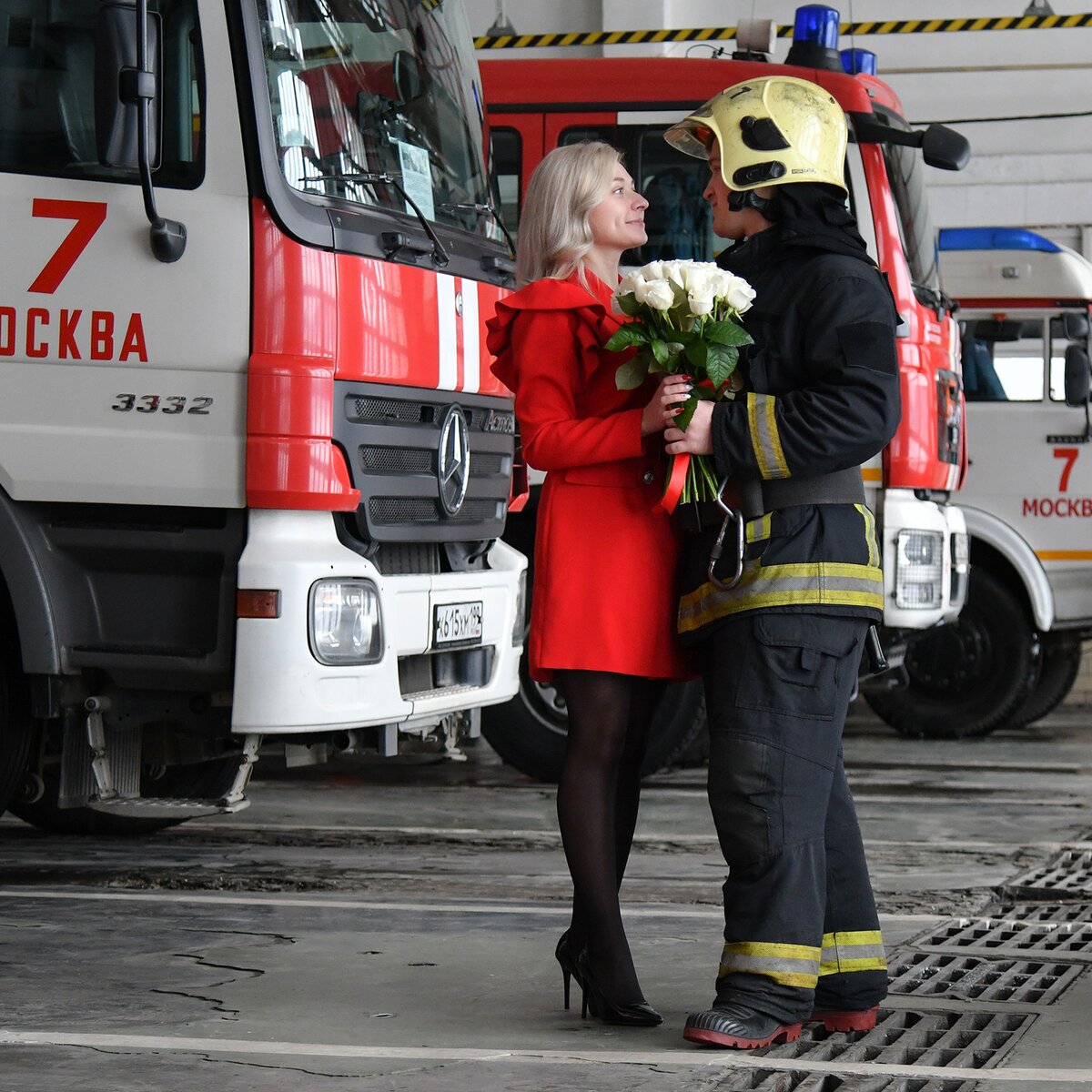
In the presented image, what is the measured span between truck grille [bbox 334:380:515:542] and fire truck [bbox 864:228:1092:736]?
16.7 ft

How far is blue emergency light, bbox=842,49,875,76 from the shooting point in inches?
355

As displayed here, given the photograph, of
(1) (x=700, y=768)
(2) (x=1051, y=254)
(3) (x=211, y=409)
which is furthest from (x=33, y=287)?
(2) (x=1051, y=254)

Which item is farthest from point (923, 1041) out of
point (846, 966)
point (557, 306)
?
point (557, 306)

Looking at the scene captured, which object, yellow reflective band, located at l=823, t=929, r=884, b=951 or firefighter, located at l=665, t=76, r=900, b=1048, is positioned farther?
yellow reflective band, located at l=823, t=929, r=884, b=951

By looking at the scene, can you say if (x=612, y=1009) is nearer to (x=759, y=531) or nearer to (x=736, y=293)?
(x=759, y=531)

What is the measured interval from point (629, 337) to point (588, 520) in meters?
0.41

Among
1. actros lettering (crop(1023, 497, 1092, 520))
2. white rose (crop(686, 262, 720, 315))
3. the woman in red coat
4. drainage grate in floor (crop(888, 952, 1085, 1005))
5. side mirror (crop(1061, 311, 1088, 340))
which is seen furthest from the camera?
actros lettering (crop(1023, 497, 1092, 520))

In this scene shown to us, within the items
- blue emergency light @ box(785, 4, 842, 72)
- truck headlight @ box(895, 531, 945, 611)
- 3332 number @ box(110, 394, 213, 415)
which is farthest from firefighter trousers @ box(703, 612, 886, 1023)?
blue emergency light @ box(785, 4, 842, 72)

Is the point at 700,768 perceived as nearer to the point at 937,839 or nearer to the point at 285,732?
the point at 937,839

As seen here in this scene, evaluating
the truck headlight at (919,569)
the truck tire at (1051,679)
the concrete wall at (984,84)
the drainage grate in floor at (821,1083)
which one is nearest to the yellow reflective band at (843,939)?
the drainage grate in floor at (821,1083)

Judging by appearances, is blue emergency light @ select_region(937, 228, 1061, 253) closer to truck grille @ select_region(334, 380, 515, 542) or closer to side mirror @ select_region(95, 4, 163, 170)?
truck grille @ select_region(334, 380, 515, 542)

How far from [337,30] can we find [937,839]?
11.9 feet

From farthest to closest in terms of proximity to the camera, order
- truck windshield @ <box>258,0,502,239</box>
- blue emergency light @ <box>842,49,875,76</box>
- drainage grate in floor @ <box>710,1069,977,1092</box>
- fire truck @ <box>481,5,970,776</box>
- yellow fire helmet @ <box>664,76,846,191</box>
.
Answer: blue emergency light @ <box>842,49,875,76</box>
fire truck @ <box>481,5,970,776</box>
truck windshield @ <box>258,0,502,239</box>
yellow fire helmet @ <box>664,76,846,191</box>
drainage grate in floor @ <box>710,1069,977,1092</box>

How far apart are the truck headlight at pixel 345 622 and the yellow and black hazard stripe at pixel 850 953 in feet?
5.32
